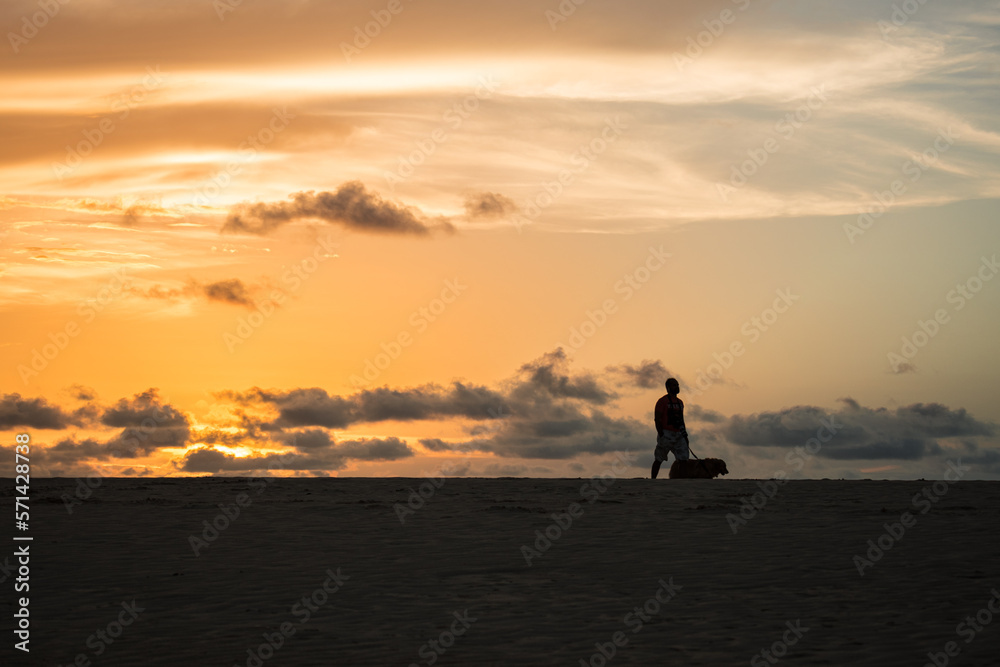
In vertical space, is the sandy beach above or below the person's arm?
below

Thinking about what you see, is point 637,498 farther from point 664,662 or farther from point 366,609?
point 664,662

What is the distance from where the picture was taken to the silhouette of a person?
2481cm

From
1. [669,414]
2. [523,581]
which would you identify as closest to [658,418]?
[669,414]

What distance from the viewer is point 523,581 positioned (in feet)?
38.7

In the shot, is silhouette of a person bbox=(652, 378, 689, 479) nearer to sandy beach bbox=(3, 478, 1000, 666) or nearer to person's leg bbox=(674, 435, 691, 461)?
person's leg bbox=(674, 435, 691, 461)

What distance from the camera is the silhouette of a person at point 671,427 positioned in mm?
24812

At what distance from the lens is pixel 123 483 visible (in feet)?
86.2

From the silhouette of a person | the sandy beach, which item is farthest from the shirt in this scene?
the sandy beach

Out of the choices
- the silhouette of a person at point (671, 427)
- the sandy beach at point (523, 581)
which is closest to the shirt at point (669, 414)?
the silhouette of a person at point (671, 427)

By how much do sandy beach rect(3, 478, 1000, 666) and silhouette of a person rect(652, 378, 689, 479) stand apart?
5.01 meters

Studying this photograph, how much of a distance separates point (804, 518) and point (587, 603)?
699 cm

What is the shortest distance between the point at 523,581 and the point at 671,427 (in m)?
13.7

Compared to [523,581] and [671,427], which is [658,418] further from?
[523,581]

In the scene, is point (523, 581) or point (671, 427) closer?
point (523, 581)
